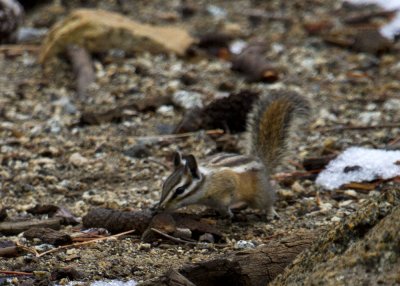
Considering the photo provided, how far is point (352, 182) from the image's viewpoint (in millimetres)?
5516

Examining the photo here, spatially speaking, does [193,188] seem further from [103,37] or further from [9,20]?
[9,20]

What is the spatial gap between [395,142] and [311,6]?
12.7 feet

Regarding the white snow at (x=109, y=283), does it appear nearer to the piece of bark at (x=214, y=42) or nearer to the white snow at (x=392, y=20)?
the piece of bark at (x=214, y=42)

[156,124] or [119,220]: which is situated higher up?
[119,220]

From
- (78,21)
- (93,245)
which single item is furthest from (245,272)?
(78,21)

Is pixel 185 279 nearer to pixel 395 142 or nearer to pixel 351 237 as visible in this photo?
pixel 351 237

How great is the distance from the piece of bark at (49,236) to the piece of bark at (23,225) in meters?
0.10

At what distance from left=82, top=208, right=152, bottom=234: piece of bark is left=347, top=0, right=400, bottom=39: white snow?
4583 mm

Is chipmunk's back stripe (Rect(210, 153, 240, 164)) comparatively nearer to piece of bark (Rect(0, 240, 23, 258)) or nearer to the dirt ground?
the dirt ground

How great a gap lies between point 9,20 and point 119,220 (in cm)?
442

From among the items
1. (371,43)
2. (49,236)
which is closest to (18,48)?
(371,43)

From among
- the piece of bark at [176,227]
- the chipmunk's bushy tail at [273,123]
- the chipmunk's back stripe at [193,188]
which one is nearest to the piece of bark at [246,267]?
the piece of bark at [176,227]

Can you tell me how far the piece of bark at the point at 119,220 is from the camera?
4660 millimetres

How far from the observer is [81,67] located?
307 inches
